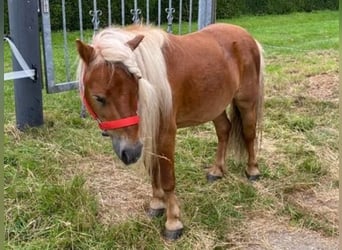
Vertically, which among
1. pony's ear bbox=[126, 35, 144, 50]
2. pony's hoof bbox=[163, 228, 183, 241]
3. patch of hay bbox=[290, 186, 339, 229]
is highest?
pony's ear bbox=[126, 35, 144, 50]

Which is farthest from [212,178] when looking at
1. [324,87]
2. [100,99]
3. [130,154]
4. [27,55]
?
[324,87]

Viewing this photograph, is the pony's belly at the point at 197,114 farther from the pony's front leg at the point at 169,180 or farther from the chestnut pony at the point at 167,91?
the pony's front leg at the point at 169,180

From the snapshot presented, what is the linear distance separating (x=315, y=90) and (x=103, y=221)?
11.1 feet

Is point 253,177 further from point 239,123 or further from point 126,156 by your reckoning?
point 126,156

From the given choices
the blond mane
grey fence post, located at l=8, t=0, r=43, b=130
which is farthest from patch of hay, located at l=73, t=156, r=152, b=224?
grey fence post, located at l=8, t=0, r=43, b=130

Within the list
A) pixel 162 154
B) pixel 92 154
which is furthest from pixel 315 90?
pixel 162 154

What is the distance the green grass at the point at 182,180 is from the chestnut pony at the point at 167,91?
18 centimetres

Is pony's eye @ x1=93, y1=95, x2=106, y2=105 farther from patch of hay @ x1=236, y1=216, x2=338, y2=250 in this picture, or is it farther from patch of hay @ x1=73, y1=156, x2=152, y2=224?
patch of hay @ x1=236, y1=216, x2=338, y2=250

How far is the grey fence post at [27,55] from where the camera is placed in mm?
3725

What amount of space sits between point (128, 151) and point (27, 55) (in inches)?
83.6

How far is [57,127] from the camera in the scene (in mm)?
4059

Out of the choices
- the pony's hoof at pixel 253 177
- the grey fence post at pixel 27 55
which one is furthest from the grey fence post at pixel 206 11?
the pony's hoof at pixel 253 177

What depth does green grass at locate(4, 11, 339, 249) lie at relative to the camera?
8.21 ft

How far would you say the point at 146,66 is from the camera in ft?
7.02
